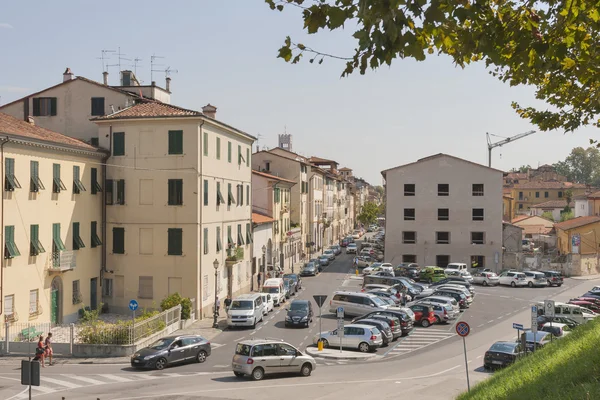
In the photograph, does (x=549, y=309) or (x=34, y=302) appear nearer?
(x=549, y=309)

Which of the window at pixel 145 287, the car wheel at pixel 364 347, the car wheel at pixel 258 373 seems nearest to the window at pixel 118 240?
the window at pixel 145 287

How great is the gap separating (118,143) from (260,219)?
65.5 ft

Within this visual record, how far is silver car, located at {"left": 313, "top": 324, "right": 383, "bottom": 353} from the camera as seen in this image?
1250 inches

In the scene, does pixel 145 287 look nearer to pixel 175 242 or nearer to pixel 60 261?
pixel 175 242

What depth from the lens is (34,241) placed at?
32969 mm

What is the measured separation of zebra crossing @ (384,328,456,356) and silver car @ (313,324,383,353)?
0.85 m

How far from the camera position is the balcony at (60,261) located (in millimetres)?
34312

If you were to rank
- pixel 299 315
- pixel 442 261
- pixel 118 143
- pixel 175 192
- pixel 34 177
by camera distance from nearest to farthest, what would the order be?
pixel 34 177 < pixel 299 315 < pixel 175 192 < pixel 118 143 < pixel 442 261

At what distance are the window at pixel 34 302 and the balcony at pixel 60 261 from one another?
62.7 inches

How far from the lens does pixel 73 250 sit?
1453 inches

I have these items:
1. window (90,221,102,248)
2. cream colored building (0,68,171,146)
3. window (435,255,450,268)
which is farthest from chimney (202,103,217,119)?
window (435,255,450,268)

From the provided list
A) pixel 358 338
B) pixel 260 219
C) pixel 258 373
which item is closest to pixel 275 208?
pixel 260 219

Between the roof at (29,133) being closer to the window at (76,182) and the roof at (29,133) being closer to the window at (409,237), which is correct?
the window at (76,182)

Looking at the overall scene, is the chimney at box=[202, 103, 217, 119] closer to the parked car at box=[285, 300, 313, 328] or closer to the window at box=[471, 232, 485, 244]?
the parked car at box=[285, 300, 313, 328]
